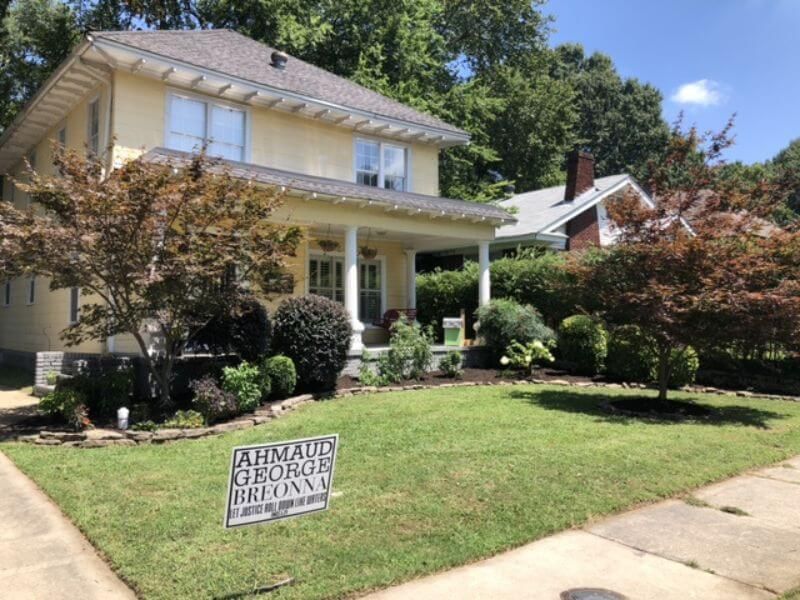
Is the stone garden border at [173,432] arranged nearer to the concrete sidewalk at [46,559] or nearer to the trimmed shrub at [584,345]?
the concrete sidewalk at [46,559]

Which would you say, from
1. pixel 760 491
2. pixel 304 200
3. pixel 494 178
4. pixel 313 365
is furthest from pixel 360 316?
pixel 494 178

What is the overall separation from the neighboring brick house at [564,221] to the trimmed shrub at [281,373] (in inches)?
508

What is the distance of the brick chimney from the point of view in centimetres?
2400

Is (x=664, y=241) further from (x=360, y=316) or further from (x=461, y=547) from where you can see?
(x=360, y=316)

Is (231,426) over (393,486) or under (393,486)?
A: over

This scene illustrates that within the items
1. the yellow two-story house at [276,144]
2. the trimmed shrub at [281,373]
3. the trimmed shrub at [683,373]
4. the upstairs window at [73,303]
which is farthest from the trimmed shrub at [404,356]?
the upstairs window at [73,303]

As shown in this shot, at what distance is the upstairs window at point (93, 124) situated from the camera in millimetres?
14312

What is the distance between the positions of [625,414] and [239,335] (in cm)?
678

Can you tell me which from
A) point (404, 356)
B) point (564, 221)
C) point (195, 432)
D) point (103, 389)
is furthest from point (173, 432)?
point (564, 221)

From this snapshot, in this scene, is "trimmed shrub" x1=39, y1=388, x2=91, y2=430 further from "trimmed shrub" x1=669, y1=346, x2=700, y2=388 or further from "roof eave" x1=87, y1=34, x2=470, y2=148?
"trimmed shrub" x1=669, y1=346, x2=700, y2=388

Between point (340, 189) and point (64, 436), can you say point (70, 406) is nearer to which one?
point (64, 436)

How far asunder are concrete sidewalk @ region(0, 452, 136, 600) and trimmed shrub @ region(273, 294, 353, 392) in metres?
5.77

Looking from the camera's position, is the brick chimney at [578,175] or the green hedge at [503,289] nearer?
the green hedge at [503,289]

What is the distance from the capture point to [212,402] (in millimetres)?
9297
